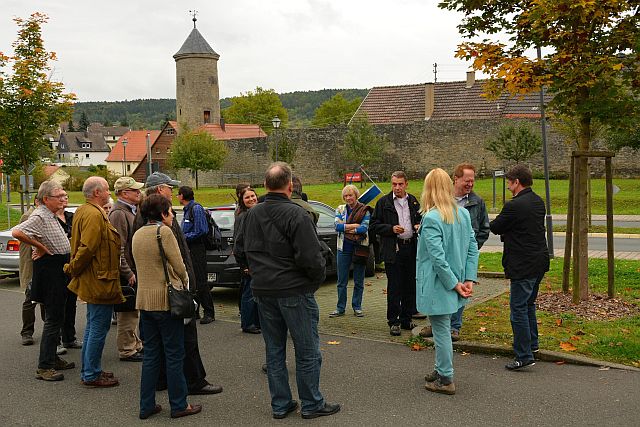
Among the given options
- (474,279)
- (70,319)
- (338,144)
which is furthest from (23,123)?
(338,144)

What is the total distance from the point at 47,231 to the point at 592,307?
6324 mm

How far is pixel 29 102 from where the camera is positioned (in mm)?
17922

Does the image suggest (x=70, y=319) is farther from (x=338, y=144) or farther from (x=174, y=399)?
(x=338, y=144)

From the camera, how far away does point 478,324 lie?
807 cm

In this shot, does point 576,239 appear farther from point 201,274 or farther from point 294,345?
point 294,345

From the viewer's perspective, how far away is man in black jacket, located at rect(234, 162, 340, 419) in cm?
522

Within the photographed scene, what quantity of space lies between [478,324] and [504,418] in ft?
9.51

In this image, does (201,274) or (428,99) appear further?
(428,99)

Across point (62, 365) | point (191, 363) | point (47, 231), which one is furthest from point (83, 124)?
point (191, 363)

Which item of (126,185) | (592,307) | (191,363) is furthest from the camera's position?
(592,307)

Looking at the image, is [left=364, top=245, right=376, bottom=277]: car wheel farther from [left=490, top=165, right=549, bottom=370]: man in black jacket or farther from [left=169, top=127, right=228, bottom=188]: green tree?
[left=169, top=127, right=228, bottom=188]: green tree

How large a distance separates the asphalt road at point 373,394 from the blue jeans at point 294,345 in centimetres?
18

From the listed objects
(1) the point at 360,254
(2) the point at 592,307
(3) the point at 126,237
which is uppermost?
(3) the point at 126,237

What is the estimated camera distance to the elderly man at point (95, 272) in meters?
6.23
